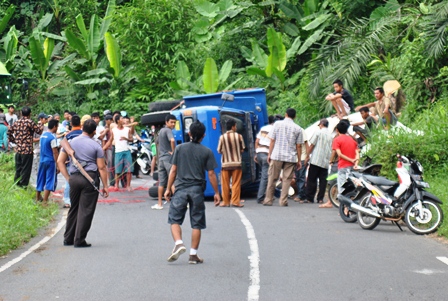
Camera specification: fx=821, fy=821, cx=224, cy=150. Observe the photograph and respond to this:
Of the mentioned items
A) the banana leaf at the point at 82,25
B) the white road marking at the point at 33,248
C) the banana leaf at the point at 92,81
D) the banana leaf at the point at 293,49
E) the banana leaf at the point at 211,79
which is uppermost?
the banana leaf at the point at 82,25

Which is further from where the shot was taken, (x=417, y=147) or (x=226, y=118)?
(x=226, y=118)

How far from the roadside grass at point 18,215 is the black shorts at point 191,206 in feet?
9.07

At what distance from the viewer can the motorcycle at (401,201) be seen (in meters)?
12.8

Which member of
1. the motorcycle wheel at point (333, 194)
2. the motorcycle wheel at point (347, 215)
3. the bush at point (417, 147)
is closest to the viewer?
the motorcycle wheel at point (347, 215)

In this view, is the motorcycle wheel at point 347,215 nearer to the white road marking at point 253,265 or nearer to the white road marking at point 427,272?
the white road marking at point 253,265

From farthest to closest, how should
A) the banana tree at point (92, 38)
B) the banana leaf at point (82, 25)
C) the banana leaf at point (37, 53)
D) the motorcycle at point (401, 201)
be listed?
the banana leaf at point (37, 53), the banana leaf at point (82, 25), the banana tree at point (92, 38), the motorcycle at point (401, 201)

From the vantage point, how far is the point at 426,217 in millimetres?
12852

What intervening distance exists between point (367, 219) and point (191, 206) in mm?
4385

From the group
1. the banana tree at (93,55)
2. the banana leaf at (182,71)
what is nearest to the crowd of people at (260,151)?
the banana leaf at (182,71)

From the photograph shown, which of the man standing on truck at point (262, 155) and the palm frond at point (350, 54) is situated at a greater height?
the palm frond at point (350, 54)

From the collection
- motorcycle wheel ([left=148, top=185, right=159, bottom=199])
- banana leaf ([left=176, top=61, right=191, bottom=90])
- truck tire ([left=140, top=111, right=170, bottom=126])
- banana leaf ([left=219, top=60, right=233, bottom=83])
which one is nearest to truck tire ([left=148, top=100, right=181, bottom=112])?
truck tire ([left=140, top=111, right=170, bottom=126])

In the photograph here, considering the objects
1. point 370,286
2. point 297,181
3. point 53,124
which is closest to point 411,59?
point 297,181

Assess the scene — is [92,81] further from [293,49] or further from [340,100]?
[340,100]

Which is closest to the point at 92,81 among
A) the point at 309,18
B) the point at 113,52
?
the point at 113,52
